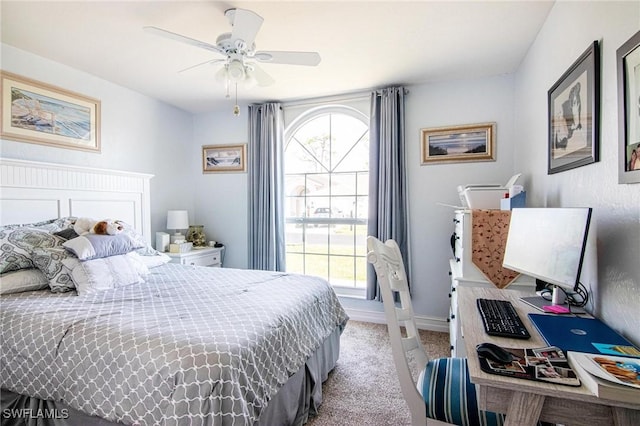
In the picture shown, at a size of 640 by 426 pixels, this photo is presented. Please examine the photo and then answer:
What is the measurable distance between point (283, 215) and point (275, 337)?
222 centimetres

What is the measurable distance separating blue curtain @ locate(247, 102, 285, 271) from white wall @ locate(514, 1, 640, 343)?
2589mm

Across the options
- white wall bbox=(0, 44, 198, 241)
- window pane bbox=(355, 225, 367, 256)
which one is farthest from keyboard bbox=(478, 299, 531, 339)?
white wall bbox=(0, 44, 198, 241)

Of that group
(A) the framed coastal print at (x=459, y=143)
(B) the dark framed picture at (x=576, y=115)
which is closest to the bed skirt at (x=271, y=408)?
(B) the dark framed picture at (x=576, y=115)

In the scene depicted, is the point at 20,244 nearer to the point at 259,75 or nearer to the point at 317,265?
the point at 259,75

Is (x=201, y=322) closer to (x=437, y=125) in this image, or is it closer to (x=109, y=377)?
(x=109, y=377)

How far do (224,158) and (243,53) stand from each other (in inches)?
85.1

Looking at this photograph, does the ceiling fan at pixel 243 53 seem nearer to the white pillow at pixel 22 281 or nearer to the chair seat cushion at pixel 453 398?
the white pillow at pixel 22 281

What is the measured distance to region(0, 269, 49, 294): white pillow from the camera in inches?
71.1

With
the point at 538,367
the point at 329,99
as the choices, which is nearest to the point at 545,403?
the point at 538,367

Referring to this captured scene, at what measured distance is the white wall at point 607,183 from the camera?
42.5 inches

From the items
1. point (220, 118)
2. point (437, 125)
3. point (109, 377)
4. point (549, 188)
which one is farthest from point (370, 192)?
point (109, 377)

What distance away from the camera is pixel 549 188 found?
1.93 m

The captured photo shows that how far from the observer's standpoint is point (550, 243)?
1.33 meters

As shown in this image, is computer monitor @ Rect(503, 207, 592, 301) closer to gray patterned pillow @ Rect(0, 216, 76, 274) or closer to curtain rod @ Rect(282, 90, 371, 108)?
curtain rod @ Rect(282, 90, 371, 108)
